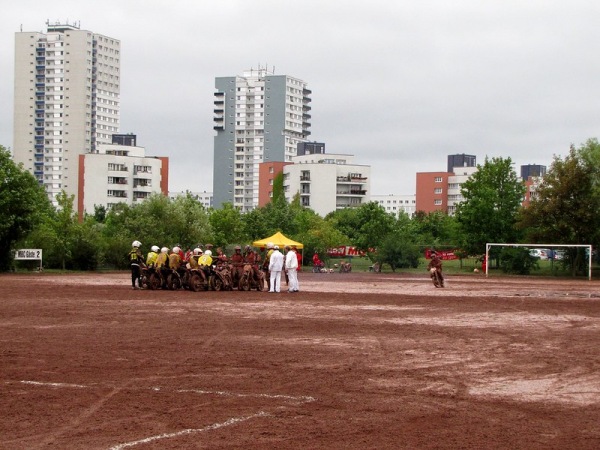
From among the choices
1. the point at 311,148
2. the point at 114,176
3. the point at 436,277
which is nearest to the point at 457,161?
the point at 311,148

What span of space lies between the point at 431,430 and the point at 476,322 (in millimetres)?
13137

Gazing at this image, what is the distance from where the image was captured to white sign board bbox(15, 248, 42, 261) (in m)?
59.9

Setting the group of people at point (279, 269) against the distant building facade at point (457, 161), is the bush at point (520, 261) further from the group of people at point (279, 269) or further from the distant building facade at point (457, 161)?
the distant building facade at point (457, 161)

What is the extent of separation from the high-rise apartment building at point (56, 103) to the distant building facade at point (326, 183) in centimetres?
4631

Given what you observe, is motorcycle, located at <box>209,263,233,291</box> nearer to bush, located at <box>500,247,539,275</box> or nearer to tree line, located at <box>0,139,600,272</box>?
tree line, located at <box>0,139,600,272</box>

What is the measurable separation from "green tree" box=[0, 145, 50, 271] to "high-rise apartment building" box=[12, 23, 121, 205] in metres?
129

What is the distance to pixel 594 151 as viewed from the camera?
7475cm

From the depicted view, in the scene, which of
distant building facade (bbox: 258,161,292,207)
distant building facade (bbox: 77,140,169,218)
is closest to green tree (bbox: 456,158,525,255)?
distant building facade (bbox: 77,140,169,218)

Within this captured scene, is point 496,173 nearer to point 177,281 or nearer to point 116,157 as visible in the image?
point 177,281

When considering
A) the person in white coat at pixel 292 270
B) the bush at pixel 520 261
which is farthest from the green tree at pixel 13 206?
the bush at pixel 520 261

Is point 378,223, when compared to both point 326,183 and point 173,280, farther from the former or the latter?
point 326,183

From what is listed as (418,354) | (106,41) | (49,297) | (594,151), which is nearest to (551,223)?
(594,151)

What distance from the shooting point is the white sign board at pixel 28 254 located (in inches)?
2357

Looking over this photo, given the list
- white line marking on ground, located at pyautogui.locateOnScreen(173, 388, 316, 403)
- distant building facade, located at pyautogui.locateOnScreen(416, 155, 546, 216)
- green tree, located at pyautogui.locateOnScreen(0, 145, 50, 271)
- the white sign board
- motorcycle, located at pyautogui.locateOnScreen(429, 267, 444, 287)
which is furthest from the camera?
distant building facade, located at pyautogui.locateOnScreen(416, 155, 546, 216)
